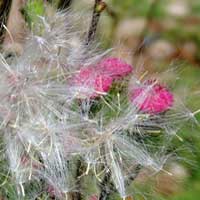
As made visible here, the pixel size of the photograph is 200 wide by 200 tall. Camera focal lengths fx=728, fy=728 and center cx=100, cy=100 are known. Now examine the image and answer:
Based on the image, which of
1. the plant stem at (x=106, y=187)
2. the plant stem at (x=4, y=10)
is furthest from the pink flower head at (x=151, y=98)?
the plant stem at (x=4, y=10)

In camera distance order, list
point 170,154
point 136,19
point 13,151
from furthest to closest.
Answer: point 136,19 < point 170,154 < point 13,151

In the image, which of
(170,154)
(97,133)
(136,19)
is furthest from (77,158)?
(136,19)

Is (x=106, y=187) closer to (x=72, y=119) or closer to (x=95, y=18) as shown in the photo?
(x=72, y=119)

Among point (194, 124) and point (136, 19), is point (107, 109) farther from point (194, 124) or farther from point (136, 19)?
point (136, 19)

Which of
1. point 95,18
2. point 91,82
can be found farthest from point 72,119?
point 95,18

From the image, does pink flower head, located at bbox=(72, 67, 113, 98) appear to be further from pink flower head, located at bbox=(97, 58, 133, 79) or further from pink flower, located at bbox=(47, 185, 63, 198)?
pink flower, located at bbox=(47, 185, 63, 198)

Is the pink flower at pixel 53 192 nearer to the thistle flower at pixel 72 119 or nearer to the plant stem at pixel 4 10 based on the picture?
the thistle flower at pixel 72 119
